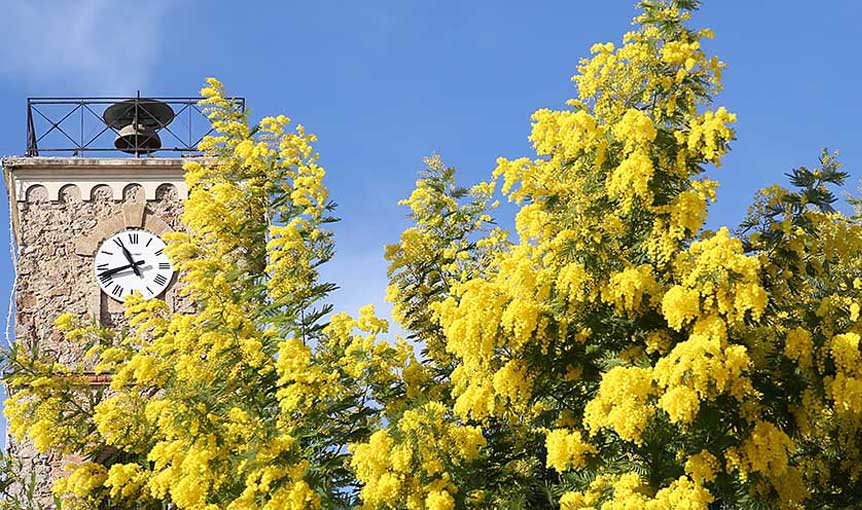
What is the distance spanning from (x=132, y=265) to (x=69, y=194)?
1.44m

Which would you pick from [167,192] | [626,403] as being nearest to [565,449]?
[626,403]

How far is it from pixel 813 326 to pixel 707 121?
1915 millimetres

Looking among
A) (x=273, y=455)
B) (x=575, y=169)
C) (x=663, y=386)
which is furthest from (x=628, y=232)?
(x=273, y=455)

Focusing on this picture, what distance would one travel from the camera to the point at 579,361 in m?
10.5

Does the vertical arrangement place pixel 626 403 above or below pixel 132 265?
below

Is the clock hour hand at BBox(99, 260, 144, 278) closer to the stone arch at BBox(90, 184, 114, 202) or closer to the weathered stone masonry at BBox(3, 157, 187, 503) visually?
the weathered stone masonry at BBox(3, 157, 187, 503)

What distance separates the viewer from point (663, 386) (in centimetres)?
938

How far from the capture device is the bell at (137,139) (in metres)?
18.3

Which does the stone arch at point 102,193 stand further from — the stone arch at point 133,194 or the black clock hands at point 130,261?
the black clock hands at point 130,261

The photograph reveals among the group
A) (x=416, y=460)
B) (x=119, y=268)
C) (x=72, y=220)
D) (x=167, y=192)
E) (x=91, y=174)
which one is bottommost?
(x=416, y=460)

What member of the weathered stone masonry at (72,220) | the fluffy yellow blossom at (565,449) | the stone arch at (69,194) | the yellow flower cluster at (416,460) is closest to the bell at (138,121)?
the weathered stone masonry at (72,220)

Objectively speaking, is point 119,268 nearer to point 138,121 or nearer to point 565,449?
point 138,121

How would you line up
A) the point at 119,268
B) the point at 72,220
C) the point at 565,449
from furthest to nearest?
the point at 72,220
the point at 119,268
the point at 565,449

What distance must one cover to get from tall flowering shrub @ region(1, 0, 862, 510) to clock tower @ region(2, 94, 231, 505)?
3.66 m
